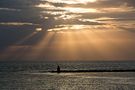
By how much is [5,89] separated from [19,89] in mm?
1947

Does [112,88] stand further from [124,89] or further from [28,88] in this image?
[28,88]

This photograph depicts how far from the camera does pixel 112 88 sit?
6034 centimetres

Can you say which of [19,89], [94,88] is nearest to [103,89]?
[94,88]


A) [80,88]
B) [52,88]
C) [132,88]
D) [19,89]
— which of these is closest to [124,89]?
[132,88]

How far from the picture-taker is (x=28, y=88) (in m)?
61.0

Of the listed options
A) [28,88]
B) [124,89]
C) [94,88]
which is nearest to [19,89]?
[28,88]

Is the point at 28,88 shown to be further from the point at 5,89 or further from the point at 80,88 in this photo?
the point at 80,88

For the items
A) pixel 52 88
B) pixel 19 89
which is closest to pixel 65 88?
pixel 52 88

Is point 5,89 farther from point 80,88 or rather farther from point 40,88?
point 80,88

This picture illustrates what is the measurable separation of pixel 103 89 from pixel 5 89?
43.7ft

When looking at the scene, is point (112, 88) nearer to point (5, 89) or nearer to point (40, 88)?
point (40, 88)

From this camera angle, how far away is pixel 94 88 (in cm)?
6044

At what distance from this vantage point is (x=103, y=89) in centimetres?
5900

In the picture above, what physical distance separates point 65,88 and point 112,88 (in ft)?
21.2
